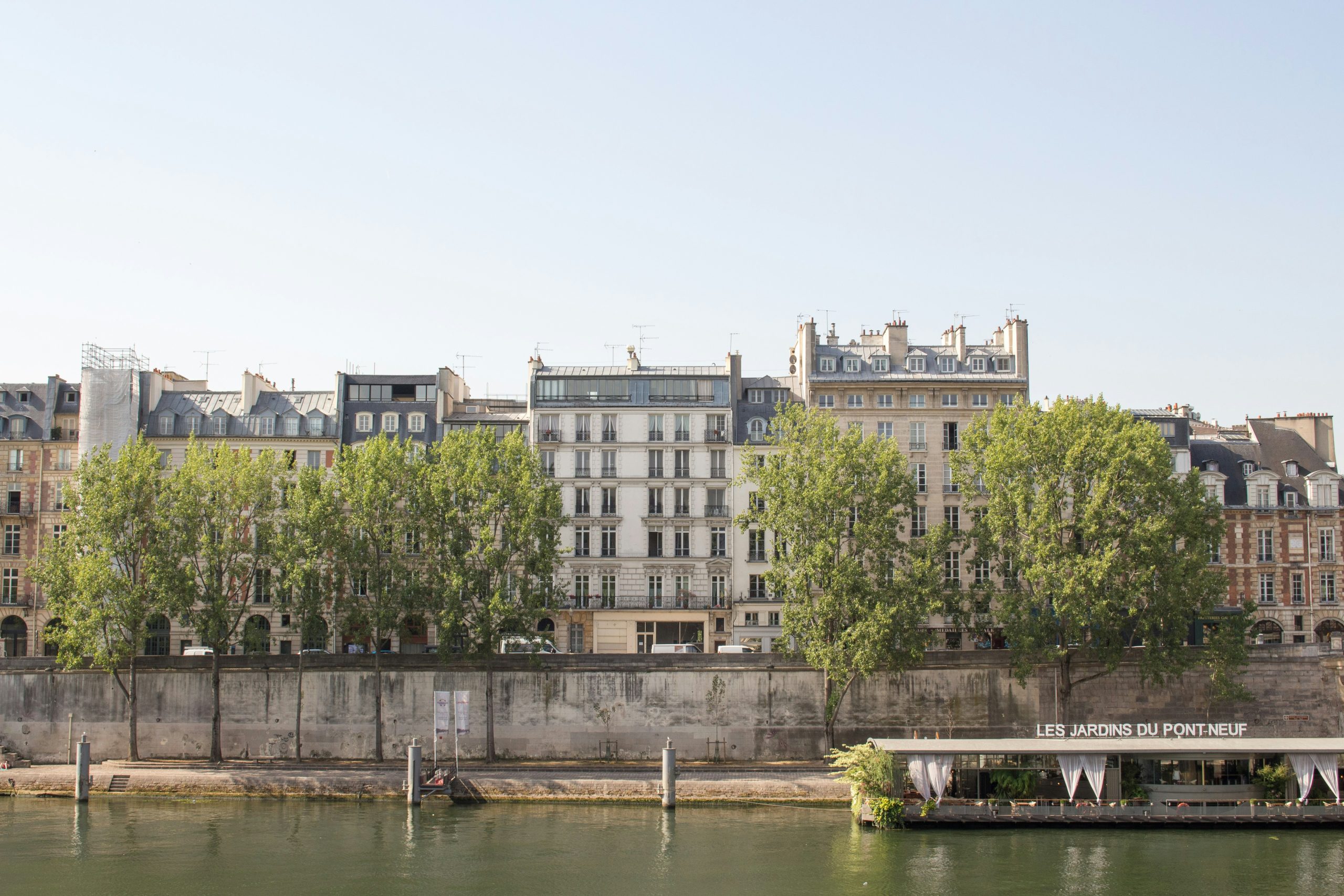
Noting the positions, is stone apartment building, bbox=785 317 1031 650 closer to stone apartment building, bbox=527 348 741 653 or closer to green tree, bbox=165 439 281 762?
stone apartment building, bbox=527 348 741 653

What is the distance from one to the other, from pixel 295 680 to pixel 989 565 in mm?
31197

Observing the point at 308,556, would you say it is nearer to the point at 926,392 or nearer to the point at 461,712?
the point at 461,712

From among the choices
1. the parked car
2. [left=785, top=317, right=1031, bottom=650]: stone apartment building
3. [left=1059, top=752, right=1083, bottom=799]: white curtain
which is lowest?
[left=1059, top=752, right=1083, bottom=799]: white curtain

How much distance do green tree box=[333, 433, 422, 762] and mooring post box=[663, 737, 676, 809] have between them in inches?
501

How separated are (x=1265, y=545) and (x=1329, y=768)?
24.6 metres

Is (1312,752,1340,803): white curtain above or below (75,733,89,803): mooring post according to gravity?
above

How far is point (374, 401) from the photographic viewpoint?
70625mm

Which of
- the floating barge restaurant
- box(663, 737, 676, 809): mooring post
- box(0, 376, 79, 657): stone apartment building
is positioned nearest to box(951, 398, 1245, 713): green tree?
the floating barge restaurant

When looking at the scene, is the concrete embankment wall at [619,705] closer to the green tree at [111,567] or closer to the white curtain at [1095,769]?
the green tree at [111,567]

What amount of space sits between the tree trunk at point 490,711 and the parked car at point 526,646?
3.64 feet

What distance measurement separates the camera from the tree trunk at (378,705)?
56.7 m

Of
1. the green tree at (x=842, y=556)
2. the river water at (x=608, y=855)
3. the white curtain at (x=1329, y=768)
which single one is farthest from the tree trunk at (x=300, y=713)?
the white curtain at (x=1329, y=768)

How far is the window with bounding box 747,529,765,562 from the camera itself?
66.1 m

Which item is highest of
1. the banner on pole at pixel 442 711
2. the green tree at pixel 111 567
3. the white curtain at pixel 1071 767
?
the green tree at pixel 111 567
